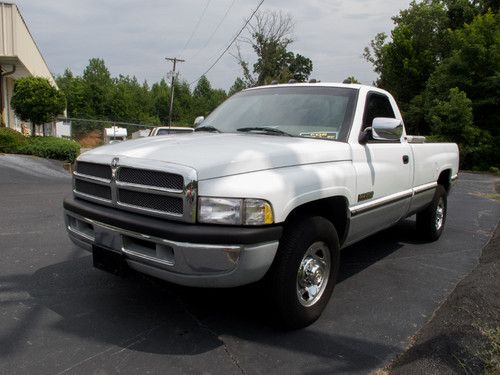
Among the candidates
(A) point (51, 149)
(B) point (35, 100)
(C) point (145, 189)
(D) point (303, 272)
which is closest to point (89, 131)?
(B) point (35, 100)

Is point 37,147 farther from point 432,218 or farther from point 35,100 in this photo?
point 432,218

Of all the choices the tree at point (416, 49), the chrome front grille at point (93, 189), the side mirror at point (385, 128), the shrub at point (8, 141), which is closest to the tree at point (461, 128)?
the tree at point (416, 49)

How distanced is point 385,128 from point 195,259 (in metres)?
2.20

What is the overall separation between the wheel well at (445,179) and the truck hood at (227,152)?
321cm

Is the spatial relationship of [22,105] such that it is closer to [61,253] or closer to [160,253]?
[61,253]

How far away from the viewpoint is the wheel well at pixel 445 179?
6.60 meters

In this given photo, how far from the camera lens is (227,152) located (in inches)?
→ 128

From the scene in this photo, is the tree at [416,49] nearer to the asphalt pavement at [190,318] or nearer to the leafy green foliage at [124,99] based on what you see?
the leafy green foliage at [124,99]

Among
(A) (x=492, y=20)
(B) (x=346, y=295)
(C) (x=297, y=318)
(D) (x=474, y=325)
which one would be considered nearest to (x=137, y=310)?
(C) (x=297, y=318)

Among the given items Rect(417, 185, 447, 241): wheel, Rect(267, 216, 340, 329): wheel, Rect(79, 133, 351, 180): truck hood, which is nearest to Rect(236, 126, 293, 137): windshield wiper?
Rect(79, 133, 351, 180): truck hood

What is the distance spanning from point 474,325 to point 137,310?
103 inches

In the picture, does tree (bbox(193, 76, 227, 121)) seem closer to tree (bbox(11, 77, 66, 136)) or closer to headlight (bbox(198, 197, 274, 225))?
tree (bbox(11, 77, 66, 136))

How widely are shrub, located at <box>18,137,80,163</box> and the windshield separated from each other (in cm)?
1114

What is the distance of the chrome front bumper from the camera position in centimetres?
292
